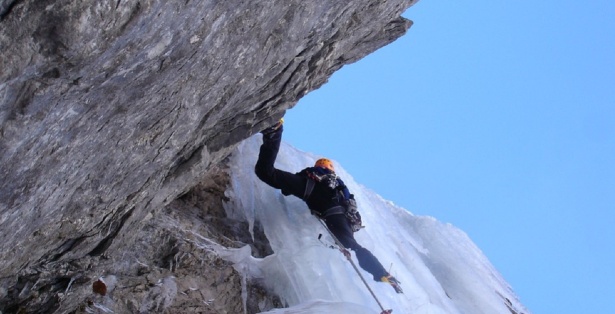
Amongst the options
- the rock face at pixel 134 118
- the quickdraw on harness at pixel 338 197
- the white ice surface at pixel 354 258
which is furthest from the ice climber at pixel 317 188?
the rock face at pixel 134 118

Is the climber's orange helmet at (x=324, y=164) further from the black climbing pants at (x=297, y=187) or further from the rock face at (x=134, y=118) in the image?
the rock face at (x=134, y=118)

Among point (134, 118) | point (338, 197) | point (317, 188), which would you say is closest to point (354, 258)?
point (338, 197)

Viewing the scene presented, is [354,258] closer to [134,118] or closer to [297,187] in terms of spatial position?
[297,187]

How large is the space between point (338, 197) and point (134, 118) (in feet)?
13.9

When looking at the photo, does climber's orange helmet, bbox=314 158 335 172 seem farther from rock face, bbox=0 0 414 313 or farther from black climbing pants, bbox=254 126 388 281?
rock face, bbox=0 0 414 313

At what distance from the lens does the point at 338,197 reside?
23.6 feet

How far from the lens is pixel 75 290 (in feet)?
14.7

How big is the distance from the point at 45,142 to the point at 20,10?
2.48ft

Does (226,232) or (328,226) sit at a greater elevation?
(328,226)

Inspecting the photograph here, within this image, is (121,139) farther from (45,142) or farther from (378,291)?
(378,291)

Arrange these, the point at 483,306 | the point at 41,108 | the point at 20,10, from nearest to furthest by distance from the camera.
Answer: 1. the point at 20,10
2. the point at 41,108
3. the point at 483,306

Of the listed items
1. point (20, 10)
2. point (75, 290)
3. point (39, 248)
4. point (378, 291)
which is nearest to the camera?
point (20, 10)

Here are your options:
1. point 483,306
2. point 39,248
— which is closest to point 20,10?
point 39,248

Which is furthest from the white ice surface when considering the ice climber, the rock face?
the rock face
